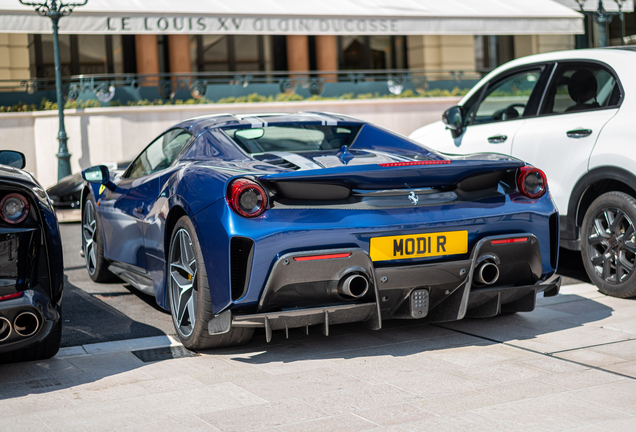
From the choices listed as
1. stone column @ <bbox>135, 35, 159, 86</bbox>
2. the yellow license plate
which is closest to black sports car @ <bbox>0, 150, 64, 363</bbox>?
the yellow license plate

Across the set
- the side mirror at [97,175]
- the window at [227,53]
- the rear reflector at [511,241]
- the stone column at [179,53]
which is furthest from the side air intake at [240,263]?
the window at [227,53]

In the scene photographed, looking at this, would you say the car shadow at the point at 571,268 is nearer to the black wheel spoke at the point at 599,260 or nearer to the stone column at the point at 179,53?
the black wheel spoke at the point at 599,260

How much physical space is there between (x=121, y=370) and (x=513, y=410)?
1968 mm

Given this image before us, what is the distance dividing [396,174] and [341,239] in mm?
449

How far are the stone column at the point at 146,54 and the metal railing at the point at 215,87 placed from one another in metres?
0.52

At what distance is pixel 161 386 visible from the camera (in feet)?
11.8

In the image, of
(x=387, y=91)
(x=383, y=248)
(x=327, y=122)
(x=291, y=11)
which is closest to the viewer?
(x=383, y=248)

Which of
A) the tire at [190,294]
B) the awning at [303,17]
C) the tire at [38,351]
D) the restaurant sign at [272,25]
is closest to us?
the tire at [190,294]

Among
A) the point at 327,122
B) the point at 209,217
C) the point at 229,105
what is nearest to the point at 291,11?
the point at 229,105

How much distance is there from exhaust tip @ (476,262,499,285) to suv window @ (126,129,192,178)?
2066 mm

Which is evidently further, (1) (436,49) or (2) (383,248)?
(1) (436,49)

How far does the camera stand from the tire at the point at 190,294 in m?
3.90

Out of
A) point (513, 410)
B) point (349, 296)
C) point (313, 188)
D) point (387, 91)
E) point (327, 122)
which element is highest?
point (387, 91)

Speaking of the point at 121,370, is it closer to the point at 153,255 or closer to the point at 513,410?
the point at 153,255
